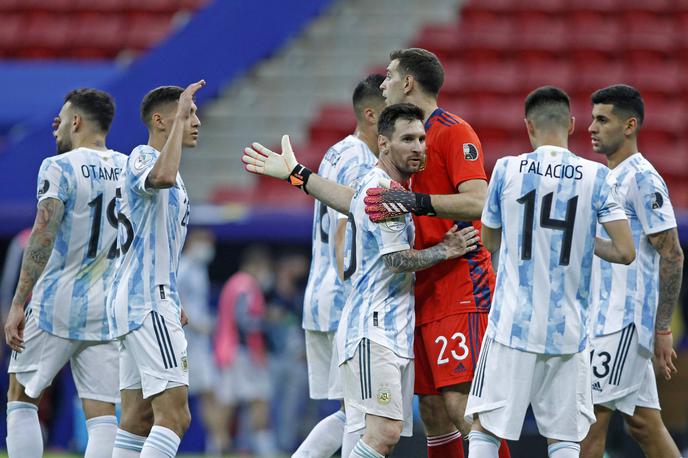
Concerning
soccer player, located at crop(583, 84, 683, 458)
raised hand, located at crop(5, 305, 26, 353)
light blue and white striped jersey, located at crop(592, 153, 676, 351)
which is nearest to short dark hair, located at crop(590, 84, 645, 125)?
soccer player, located at crop(583, 84, 683, 458)

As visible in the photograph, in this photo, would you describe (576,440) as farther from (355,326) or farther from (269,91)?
(269,91)

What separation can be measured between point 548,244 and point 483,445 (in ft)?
3.59

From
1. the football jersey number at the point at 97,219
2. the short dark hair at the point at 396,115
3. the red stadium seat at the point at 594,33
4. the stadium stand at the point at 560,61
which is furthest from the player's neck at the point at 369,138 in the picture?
the red stadium seat at the point at 594,33

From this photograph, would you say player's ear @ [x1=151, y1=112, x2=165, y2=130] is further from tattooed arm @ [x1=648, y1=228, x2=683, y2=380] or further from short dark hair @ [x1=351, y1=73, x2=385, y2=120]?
tattooed arm @ [x1=648, y1=228, x2=683, y2=380]

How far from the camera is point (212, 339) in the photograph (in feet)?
49.5

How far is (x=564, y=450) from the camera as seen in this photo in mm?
6441

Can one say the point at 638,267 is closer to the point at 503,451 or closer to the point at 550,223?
the point at 550,223

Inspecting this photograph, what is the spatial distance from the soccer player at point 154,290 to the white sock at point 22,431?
0.92 metres

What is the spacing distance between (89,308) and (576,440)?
307 cm

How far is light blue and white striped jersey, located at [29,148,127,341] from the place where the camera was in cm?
756

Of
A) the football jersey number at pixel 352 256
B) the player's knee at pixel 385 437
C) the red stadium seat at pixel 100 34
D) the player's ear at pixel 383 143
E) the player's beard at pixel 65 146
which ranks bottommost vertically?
the player's knee at pixel 385 437

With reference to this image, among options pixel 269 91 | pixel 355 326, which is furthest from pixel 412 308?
pixel 269 91

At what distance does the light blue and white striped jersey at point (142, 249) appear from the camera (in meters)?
6.98

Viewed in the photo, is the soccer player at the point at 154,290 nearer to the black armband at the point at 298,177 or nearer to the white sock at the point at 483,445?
the black armband at the point at 298,177
